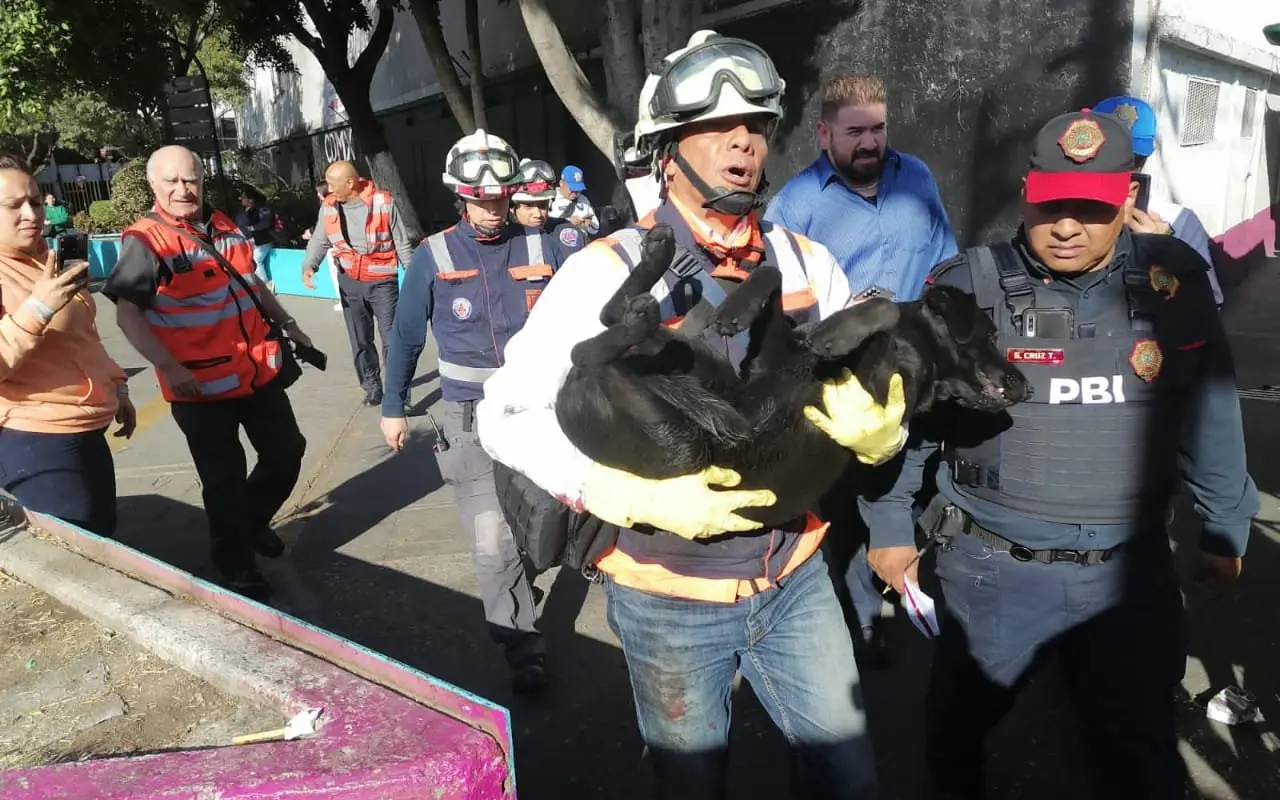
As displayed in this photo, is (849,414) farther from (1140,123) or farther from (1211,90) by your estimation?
(1211,90)

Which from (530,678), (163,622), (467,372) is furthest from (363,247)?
(163,622)

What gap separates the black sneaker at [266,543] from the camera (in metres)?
4.78

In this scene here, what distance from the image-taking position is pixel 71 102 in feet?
105

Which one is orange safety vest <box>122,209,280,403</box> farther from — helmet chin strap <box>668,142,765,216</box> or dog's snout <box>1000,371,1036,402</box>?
dog's snout <box>1000,371,1036,402</box>

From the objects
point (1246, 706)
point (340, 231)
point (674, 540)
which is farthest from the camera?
point (340, 231)

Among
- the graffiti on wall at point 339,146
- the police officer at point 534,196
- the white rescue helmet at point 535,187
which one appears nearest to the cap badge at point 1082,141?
the police officer at point 534,196

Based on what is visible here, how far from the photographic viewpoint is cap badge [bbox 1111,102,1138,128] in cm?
375

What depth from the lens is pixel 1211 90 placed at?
892cm

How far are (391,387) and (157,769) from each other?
8.08ft

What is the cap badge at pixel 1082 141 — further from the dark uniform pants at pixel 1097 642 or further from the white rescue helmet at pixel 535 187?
the white rescue helmet at pixel 535 187

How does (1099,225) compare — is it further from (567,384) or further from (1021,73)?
(1021,73)

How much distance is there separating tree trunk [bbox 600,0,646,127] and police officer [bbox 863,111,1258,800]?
224 inches

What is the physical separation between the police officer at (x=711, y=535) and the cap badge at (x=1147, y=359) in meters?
0.75

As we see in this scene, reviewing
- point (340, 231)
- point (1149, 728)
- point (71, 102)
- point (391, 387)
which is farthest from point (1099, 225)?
point (71, 102)
